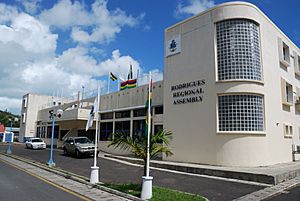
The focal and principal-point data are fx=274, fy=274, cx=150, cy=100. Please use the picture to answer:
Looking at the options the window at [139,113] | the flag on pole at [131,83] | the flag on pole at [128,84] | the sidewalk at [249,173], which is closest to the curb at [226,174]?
the sidewalk at [249,173]

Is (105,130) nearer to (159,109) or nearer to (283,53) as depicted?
(159,109)

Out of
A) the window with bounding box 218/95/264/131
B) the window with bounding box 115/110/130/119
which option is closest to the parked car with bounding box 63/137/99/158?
the window with bounding box 115/110/130/119

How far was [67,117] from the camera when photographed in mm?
35000

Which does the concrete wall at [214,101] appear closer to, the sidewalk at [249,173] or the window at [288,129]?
the window at [288,129]

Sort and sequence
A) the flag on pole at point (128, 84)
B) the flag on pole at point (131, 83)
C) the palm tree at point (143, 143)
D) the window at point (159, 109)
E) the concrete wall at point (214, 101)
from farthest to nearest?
the flag on pole at point (128, 84) → the flag on pole at point (131, 83) → the window at point (159, 109) → the concrete wall at point (214, 101) → the palm tree at point (143, 143)

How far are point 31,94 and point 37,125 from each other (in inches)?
266

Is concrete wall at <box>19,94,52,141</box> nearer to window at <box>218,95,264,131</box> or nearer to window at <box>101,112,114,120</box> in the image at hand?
window at <box>101,112,114,120</box>

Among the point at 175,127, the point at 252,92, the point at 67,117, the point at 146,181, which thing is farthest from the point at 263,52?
the point at 67,117

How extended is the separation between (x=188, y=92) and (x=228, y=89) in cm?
311

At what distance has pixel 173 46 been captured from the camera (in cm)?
2103

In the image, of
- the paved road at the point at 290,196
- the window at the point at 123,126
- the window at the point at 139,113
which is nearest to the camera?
the paved road at the point at 290,196

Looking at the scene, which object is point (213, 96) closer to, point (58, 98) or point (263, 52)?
point (263, 52)

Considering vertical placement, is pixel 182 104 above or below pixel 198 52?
below

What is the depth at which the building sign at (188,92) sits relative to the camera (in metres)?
18.4
